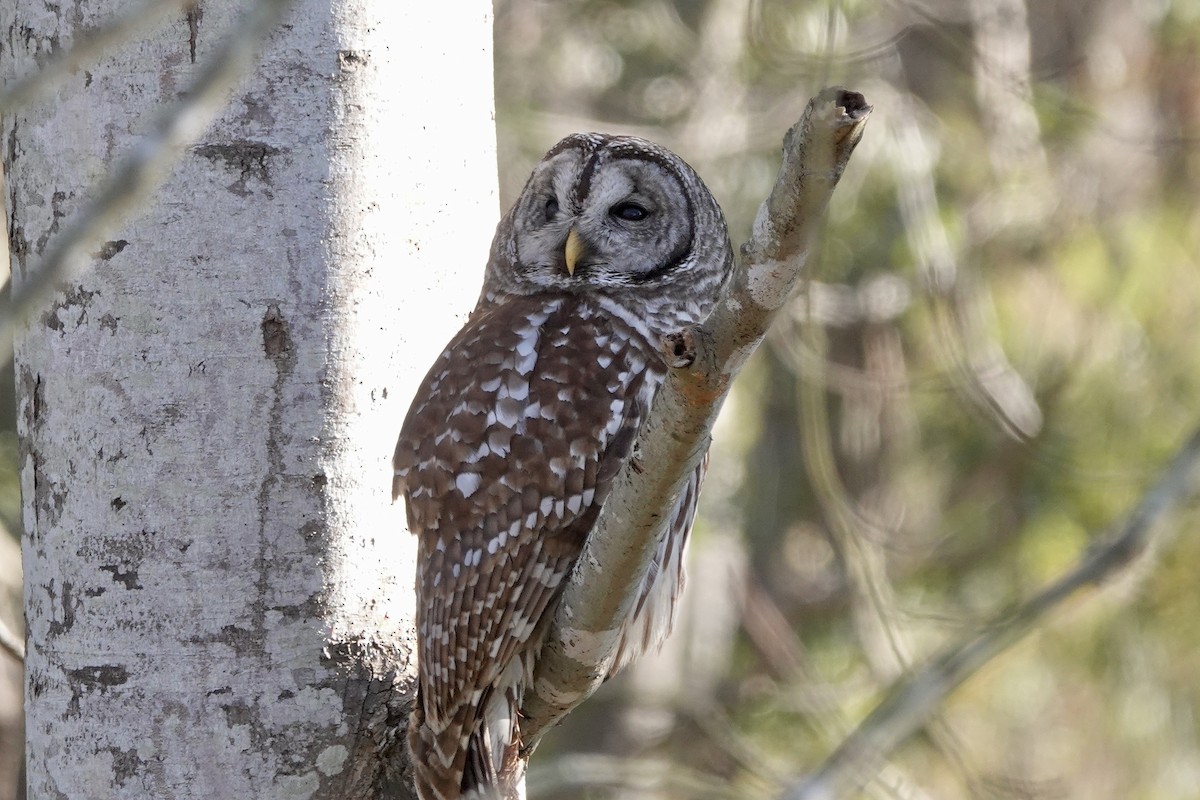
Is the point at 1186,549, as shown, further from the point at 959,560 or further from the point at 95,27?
the point at 95,27

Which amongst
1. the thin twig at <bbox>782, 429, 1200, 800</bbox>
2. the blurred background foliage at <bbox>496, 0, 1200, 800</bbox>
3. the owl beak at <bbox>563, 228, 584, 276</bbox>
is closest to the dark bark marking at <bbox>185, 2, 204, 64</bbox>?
the owl beak at <bbox>563, 228, 584, 276</bbox>

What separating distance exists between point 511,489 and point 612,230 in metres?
0.83

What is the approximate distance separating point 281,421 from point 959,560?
544 centimetres

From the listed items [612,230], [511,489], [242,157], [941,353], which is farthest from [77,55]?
[941,353]

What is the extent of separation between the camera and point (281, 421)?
224 cm

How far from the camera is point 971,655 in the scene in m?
1.05

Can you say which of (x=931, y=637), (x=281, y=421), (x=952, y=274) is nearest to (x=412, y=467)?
(x=281, y=421)

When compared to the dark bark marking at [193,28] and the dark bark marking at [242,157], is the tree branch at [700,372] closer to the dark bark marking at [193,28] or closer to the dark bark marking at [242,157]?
the dark bark marking at [242,157]

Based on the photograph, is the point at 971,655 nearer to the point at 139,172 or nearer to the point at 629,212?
the point at 139,172

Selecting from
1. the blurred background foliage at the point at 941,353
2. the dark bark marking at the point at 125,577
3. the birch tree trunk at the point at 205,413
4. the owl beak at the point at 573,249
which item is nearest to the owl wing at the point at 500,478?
the birch tree trunk at the point at 205,413

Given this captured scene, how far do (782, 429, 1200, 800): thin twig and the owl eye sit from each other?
220 centimetres

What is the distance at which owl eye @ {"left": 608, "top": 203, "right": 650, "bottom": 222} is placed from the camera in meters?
3.27

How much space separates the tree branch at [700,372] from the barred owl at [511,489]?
24cm

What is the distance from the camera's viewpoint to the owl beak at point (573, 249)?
3.12 m
